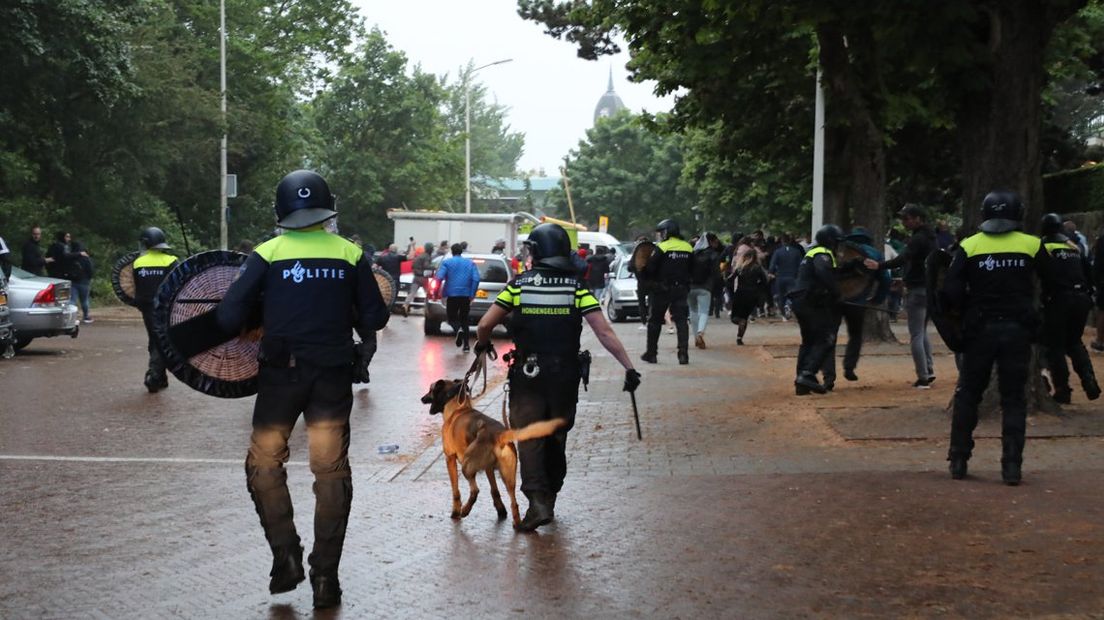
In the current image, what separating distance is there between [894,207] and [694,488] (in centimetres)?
3036

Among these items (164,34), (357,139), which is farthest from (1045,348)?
(357,139)

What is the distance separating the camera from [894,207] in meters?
38.4

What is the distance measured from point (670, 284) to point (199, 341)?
13.4 m

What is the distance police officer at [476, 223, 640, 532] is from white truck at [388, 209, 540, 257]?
1439 inches

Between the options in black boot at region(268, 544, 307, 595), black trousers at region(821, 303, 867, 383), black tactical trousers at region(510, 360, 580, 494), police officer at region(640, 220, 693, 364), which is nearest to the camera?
black boot at region(268, 544, 307, 595)

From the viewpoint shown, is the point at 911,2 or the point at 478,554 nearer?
the point at 478,554

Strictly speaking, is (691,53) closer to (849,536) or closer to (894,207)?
(849,536)

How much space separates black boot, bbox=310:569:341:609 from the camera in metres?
6.23

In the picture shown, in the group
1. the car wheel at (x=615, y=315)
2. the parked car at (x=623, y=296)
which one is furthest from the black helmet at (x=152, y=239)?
the car wheel at (x=615, y=315)

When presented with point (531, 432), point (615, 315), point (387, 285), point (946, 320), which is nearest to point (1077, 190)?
point (615, 315)

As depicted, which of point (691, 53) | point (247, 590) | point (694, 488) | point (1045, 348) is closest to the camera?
point (247, 590)

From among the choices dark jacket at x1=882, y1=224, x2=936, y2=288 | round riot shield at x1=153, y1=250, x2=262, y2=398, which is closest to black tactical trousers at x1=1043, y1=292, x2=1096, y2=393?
dark jacket at x1=882, y1=224, x2=936, y2=288

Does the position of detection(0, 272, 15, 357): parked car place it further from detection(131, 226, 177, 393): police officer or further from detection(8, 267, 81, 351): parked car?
detection(131, 226, 177, 393): police officer

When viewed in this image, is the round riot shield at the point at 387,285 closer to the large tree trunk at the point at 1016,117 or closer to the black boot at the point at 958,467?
the large tree trunk at the point at 1016,117
